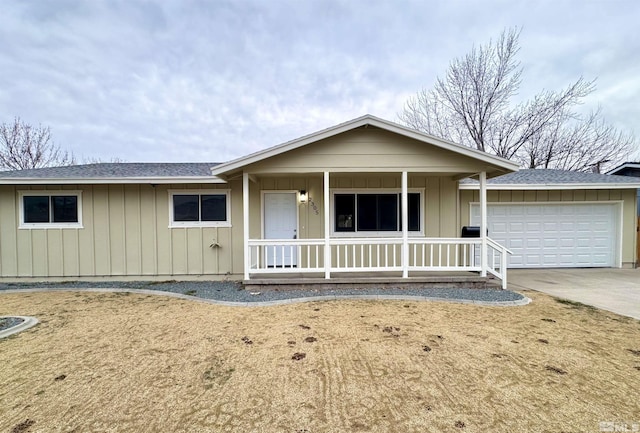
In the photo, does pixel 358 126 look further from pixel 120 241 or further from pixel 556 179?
pixel 556 179

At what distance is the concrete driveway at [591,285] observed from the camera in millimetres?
5000

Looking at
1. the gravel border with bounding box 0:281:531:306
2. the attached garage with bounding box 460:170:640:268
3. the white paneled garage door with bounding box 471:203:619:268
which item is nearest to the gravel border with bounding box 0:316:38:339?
the gravel border with bounding box 0:281:531:306

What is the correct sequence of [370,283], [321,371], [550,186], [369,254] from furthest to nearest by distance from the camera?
1. [550,186]
2. [369,254]
3. [370,283]
4. [321,371]

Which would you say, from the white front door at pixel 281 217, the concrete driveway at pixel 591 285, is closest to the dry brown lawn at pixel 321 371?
the concrete driveway at pixel 591 285

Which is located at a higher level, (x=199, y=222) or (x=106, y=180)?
(x=106, y=180)

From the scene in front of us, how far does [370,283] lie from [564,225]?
21.1ft

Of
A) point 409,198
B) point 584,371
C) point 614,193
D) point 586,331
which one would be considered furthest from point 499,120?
point 584,371

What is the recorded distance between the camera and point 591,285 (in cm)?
632

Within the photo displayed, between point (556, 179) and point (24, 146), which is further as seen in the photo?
point (24, 146)

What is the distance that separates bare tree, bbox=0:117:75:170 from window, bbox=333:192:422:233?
868 inches

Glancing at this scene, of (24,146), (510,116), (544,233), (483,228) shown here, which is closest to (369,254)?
(483,228)

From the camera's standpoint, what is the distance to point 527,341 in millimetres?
3412

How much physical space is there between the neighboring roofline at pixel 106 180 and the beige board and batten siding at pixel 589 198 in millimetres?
7165

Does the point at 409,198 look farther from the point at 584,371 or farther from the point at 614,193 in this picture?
the point at 614,193
